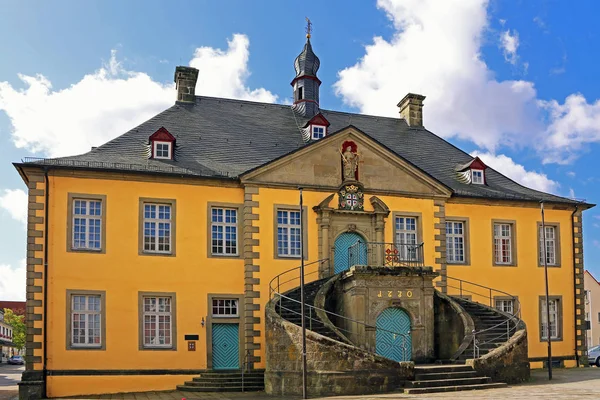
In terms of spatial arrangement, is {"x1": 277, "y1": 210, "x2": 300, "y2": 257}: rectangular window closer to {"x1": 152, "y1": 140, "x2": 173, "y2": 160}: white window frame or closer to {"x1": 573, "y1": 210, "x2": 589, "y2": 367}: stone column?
{"x1": 152, "y1": 140, "x2": 173, "y2": 160}: white window frame

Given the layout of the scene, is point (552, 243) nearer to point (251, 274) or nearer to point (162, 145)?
point (251, 274)

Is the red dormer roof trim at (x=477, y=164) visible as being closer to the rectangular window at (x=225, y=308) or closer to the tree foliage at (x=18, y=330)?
the rectangular window at (x=225, y=308)

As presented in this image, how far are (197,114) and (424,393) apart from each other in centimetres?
1475

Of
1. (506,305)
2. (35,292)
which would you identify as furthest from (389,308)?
(35,292)

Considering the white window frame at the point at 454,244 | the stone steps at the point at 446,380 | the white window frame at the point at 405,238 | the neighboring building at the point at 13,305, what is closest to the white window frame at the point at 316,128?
the white window frame at the point at 405,238

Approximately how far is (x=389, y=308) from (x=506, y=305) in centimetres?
788

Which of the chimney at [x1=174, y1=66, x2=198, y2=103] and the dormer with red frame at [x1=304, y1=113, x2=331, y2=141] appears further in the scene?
the chimney at [x1=174, y1=66, x2=198, y2=103]

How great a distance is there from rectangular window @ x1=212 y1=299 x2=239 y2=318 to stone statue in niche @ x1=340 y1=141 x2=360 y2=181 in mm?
5951

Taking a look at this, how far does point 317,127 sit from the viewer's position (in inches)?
1101

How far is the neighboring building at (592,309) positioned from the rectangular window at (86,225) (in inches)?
1778

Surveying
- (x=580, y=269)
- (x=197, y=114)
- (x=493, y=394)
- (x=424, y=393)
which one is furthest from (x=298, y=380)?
(x=580, y=269)

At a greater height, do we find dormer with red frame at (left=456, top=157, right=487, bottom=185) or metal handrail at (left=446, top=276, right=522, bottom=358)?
dormer with red frame at (left=456, top=157, right=487, bottom=185)

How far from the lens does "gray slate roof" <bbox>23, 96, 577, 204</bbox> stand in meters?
24.7

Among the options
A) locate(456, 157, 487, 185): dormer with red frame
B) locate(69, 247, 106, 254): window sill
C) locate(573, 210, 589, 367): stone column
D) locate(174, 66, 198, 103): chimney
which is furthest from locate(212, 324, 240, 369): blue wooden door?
locate(573, 210, 589, 367): stone column
